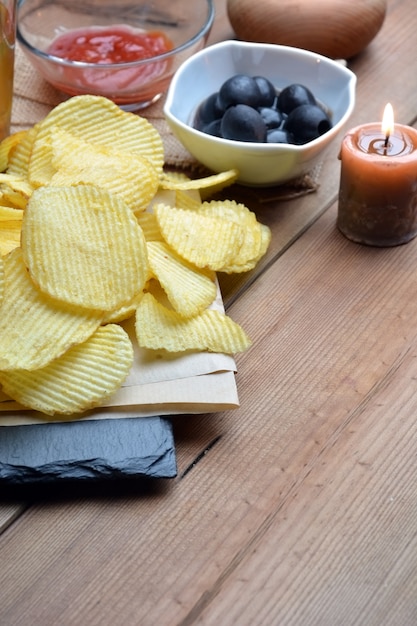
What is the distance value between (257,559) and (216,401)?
171mm

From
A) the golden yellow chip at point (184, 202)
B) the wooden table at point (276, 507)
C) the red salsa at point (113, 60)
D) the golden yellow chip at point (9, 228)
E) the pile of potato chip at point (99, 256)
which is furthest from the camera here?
the red salsa at point (113, 60)

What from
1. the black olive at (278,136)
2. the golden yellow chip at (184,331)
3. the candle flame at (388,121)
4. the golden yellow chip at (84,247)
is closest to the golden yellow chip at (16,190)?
the golden yellow chip at (84,247)

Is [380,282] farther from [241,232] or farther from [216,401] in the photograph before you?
[216,401]

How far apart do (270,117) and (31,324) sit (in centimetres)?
47

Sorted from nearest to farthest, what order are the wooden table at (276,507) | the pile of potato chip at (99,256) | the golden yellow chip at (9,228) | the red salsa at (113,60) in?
the wooden table at (276,507) < the pile of potato chip at (99,256) < the golden yellow chip at (9,228) < the red salsa at (113,60)

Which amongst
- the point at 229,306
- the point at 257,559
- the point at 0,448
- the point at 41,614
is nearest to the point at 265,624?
the point at 257,559

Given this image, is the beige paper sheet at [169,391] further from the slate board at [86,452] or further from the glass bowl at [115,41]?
the glass bowl at [115,41]

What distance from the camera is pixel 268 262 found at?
46.7 inches

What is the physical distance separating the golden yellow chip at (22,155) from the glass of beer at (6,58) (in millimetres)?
93

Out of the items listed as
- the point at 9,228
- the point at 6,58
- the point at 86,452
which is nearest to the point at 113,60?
the point at 6,58

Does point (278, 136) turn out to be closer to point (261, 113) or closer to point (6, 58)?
point (261, 113)

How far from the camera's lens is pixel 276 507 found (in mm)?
916

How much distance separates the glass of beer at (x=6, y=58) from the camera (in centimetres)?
119

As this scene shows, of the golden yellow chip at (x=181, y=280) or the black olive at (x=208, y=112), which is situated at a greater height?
the black olive at (x=208, y=112)
